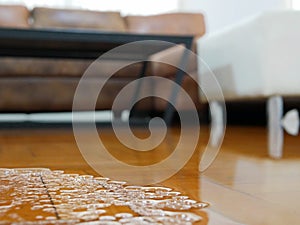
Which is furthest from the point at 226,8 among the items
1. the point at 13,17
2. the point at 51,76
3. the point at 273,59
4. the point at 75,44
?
the point at 273,59

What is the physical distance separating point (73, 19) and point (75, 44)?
2.77 ft

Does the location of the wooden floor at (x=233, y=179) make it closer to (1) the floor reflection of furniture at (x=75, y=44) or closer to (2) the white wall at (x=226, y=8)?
(1) the floor reflection of furniture at (x=75, y=44)

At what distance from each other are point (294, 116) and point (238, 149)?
1022 millimetres

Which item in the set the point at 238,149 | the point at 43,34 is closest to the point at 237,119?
the point at 43,34

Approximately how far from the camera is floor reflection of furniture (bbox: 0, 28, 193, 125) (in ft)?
5.22

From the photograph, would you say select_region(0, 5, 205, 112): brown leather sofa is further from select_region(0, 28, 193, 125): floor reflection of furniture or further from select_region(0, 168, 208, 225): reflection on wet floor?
select_region(0, 168, 208, 225): reflection on wet floor

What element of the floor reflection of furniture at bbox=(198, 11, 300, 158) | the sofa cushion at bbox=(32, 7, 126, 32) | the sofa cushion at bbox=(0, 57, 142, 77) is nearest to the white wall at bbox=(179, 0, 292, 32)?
the sofa cushion at bbox=(32, 7, 126, 32)

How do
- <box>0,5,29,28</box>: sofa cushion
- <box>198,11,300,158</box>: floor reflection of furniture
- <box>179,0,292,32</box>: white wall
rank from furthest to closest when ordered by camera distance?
<box>179,0,292,32</box>: white wall < <box>0,5,29,28</box>: sofa cushion < <box>198,11,300,158</box>: floor reflection of furniture

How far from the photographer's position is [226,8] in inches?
132

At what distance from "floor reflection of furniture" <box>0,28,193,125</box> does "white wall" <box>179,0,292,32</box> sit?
132 centimetres

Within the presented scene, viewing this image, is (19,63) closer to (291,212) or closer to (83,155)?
(83,155)

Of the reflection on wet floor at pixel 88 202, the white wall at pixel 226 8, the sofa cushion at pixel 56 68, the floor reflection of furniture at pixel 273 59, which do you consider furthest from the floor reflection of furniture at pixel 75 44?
the white wall at pixel 226 8

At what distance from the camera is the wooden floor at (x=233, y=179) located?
16.2 inches

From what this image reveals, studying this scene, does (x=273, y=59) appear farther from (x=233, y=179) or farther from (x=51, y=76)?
(x=51, y=76)
